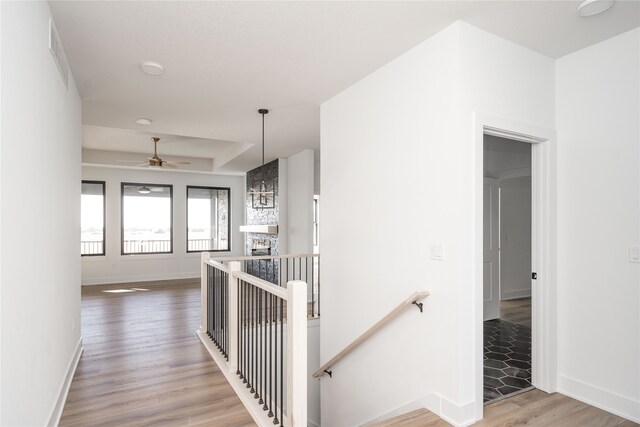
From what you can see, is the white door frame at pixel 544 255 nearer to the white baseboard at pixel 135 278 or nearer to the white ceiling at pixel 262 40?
the white ceiling at pixel 262 40

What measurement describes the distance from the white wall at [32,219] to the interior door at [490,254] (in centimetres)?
515

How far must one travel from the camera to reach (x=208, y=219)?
33.0 feet

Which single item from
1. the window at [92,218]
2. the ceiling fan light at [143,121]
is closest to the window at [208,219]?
the window at [92,218]

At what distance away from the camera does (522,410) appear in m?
2.64

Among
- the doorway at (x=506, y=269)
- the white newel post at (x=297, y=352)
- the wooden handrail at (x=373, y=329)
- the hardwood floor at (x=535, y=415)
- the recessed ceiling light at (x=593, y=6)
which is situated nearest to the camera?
the white newel post at (x=297, y=352)

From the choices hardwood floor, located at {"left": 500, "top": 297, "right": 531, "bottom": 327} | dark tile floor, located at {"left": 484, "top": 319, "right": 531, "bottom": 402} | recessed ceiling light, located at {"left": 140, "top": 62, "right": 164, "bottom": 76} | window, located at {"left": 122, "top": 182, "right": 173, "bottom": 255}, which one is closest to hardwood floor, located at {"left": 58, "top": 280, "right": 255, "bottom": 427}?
dark tile floor, located at {"left": 484, "top": 319, "right": 531, "bottom": 402}

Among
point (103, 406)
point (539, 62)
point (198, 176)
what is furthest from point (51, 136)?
point (198, 176)

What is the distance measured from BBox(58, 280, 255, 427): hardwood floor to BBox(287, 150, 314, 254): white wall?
2309mm

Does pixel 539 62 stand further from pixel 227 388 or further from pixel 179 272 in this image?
pixel 179 272

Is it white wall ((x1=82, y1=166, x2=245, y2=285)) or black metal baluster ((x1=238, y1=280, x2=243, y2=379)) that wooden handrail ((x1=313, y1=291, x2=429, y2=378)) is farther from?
white wall ((x1=82, y1=166, x2=245, y2=285))

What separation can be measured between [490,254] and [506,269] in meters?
1.77

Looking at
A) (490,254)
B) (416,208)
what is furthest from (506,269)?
(416,208)

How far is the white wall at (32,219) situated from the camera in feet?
5.36

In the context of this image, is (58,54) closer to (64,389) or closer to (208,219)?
(64,389)
